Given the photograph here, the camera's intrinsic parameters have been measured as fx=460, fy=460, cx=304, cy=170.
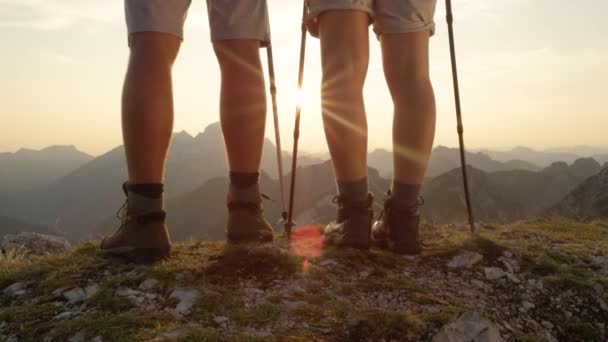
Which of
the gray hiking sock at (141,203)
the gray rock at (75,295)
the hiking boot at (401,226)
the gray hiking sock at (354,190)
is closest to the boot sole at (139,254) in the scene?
the gray hiking sock at (141,203)

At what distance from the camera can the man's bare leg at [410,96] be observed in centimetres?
Answer: 421

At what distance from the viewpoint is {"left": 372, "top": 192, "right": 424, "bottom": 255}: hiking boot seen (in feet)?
14.6

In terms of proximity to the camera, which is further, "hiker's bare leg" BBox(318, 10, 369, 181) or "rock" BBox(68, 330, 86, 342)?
"hiker's bare leg" BBox(318, 10, 369, 181)

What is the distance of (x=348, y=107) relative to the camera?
410cm

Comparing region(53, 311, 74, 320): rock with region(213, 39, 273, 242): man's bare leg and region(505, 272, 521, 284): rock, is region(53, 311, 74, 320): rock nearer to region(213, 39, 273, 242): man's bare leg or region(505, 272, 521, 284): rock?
region(213, 39, 273, 242): man's bare leg

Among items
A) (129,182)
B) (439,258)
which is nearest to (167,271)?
(129,182)

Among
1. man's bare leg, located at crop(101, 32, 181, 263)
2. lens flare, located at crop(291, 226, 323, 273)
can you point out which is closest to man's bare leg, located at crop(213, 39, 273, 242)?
lens flare, located at crop(291, 226, 323, 273)

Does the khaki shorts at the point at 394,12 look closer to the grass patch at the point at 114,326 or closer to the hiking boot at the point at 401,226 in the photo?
the hiking boot at the point at 401,226

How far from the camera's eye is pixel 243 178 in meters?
4.39

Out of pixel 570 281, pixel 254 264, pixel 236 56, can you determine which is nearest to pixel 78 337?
pixel 254 264

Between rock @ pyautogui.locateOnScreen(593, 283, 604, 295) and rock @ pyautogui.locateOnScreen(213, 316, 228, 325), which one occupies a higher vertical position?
rock @ pyautogui.locateOnScreen(213, 316, 228, 325)

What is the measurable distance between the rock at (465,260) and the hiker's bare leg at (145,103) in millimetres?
2885

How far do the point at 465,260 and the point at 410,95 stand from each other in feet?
5.52

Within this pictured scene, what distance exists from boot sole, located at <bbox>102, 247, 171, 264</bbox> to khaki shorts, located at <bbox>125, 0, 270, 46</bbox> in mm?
1827
